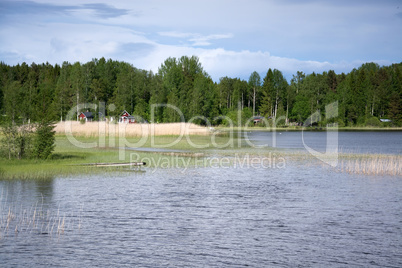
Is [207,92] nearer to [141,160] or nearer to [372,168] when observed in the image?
[141,160]

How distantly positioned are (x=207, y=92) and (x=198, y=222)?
4519 inches

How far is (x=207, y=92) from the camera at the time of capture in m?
134

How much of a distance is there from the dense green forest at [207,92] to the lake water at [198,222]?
303 feet

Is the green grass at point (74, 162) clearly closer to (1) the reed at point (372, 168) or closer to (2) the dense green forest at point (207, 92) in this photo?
(1) the reed at point (372, 168)

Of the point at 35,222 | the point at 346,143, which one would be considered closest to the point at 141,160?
the point at 35,222

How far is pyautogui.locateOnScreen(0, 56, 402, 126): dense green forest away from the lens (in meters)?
133

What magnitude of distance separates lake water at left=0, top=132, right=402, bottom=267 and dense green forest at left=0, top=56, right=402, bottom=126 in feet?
303

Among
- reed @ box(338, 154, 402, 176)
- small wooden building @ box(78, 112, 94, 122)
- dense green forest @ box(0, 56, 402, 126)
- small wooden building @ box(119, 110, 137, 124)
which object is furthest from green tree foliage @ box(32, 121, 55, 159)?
small wooden building @ box(78, 112, 94, 122)

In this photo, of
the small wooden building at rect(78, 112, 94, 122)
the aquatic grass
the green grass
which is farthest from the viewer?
the small wooden building at rect(78, 112, 94, 122)

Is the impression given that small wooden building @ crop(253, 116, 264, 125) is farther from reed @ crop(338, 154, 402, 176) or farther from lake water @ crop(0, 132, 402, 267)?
lake water @ crop(0, 132, 402, 267)

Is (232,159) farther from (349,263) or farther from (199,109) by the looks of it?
(199,109)

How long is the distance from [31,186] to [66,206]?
5.80 metres

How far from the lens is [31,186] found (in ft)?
88.0

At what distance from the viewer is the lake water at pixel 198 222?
15547 millimetres
